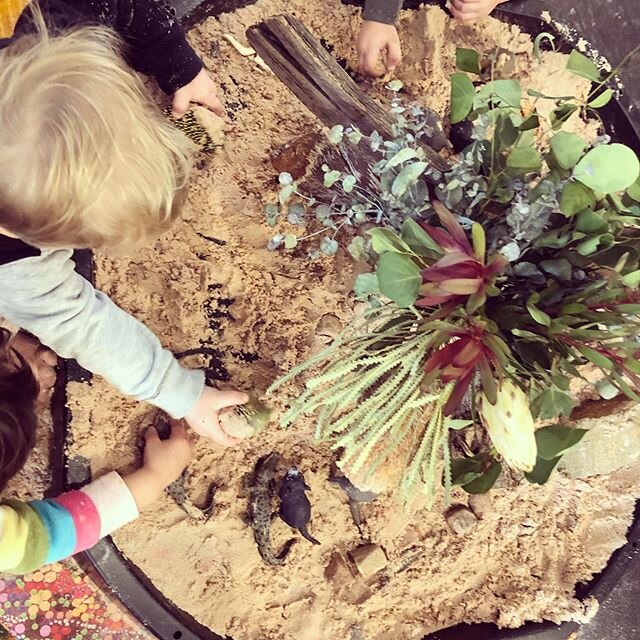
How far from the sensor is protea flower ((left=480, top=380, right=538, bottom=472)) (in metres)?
0.51

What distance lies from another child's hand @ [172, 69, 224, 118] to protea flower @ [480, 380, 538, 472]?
0.62 meters

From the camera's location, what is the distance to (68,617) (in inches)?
39.9

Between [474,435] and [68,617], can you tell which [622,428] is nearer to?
[474,435]

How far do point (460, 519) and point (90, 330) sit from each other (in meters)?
0.59

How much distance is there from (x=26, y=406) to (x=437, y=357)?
677 mm

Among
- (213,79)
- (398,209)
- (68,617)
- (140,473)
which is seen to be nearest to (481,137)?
(398,209)

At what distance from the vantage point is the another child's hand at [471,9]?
0.95 metres

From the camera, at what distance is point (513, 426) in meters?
0.51

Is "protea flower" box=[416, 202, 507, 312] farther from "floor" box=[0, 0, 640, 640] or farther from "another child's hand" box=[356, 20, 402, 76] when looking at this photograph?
"floor" box=[0, 0, 640, 640]

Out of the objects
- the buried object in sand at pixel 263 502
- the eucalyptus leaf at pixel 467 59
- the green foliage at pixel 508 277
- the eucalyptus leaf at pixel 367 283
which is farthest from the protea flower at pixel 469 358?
the buried object in sand at pixel 263 502

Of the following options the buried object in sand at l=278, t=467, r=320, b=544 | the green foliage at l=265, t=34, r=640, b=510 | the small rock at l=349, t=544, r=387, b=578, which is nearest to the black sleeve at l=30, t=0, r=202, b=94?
the green foliage at l=265, t=34, r=640, b=510

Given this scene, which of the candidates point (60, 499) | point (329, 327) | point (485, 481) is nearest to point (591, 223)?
point (485, 481)

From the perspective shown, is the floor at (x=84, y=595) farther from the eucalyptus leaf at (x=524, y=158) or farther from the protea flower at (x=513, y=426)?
the protea flower at (x=513, y=426)

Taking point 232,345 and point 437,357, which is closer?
point 437,357
